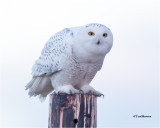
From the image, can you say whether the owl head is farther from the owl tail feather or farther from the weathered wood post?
the owl tail feather

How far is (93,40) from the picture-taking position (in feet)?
14.9

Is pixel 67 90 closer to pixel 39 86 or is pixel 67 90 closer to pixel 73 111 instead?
pixel 73 111

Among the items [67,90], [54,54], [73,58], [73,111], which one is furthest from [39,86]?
[73,111]

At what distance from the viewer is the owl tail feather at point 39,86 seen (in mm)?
5215

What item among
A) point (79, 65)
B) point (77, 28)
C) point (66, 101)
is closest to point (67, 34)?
point (77, 28)

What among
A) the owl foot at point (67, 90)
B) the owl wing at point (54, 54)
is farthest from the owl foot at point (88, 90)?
the owl wing at point (54, 54)

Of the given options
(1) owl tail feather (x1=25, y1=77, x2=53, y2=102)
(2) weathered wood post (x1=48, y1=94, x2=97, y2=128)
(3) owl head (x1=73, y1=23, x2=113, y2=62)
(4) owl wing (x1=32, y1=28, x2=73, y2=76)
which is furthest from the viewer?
(1) owl tail feather (x1=25, y1=77, x2=53, y2=102)

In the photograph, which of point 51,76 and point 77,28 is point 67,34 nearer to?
point 77,28

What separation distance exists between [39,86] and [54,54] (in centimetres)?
68

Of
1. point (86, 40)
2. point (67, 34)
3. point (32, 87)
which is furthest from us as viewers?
point (32, 87)

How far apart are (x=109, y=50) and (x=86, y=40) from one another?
1.28 ft

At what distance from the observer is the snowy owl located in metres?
4.59

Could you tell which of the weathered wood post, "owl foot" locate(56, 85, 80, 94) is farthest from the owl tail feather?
the weathered wood post

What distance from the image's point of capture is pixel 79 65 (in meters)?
4.72
